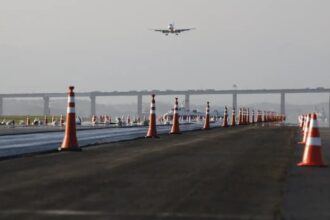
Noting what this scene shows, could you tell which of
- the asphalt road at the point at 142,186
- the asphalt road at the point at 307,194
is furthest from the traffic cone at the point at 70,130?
the asphalt road at the point at 307,194

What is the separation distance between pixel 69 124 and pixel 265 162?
426cm

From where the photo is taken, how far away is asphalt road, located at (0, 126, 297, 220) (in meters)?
6.19

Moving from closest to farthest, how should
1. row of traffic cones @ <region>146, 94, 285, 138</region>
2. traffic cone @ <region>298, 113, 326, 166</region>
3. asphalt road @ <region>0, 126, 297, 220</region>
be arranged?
1. asphalt road @ <region>0, 126, 297, 220</region>
2. traffic cone @ <region>298, 113, 326, 166</region>
3. row of traffic cones @ <region>146, 94, 285, 138</region>

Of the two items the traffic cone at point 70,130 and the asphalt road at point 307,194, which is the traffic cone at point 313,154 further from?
the traffic cone at point 70,130

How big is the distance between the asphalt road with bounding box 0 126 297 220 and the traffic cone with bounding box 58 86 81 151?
1.32 m

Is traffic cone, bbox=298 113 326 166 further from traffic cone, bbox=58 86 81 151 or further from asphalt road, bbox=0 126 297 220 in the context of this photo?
traffic cone, bbox=58 86 81 151

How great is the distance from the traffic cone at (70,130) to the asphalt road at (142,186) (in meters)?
1.32

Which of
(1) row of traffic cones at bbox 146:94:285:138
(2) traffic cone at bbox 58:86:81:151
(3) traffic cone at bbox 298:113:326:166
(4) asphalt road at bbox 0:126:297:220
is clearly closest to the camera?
(4) asphalt road at bbox 0:126:297:220

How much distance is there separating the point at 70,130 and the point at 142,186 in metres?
6.36

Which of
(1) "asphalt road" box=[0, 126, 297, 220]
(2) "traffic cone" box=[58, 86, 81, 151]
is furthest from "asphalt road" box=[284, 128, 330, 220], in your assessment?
(2) "traffic cone" box=[58, 86, 81, 151]

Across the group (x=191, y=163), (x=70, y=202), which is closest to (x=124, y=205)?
(x=70, y=202)

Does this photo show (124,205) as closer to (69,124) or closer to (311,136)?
(311,136)

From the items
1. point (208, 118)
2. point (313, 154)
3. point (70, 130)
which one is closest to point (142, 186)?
point (313, 154)

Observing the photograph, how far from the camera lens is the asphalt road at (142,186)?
6.19 m
